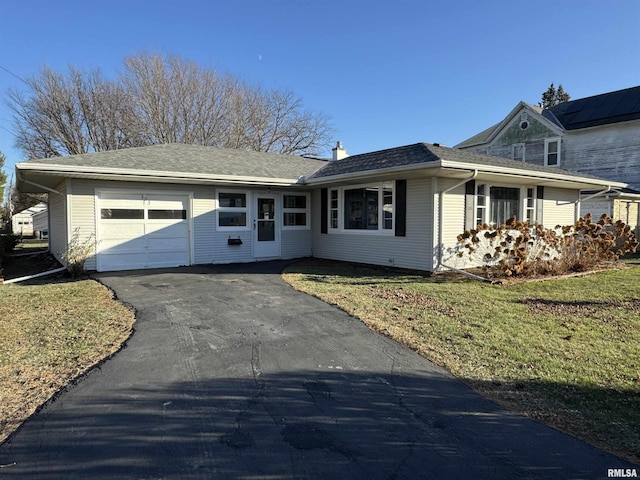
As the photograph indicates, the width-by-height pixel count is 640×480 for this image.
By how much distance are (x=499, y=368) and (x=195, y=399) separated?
3000 mm

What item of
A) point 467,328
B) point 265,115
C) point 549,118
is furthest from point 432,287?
point 265,115

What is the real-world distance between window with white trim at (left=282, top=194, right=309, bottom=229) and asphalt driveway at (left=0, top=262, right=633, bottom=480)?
819 centimetres

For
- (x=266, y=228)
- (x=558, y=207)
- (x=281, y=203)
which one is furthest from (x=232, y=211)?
(x=558, y=207)

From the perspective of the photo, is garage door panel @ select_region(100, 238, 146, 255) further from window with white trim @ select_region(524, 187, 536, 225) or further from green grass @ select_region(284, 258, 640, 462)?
window with white trim @ select_region(524, 187, 536, 225)

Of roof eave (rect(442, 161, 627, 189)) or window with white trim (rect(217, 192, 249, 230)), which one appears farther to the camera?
window with white trim (rect(217, 192, 249, 230))

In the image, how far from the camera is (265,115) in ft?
98.9

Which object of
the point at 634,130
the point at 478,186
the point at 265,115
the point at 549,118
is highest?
the point at 265,115

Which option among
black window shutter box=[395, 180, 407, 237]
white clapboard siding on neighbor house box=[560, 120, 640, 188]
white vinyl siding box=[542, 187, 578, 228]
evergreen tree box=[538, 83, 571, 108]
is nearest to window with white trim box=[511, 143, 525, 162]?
white clapboard siding on neighbor house box=[560, 120, 640, 188]

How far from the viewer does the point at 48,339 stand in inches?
188

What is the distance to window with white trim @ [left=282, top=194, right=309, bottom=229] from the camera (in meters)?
13.0

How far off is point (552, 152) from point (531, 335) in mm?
20545

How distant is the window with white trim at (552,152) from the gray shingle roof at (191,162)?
1434 cm

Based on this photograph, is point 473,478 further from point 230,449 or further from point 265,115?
point 265,115

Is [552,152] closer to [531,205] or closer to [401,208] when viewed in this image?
[531,205]
